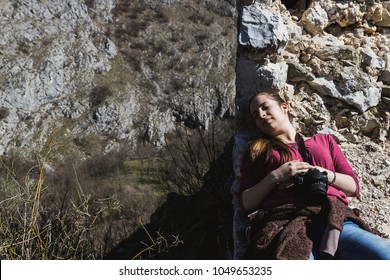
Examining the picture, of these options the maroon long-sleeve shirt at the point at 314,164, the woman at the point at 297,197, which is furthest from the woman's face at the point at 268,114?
the maroon long-sleeve shirt at the point at 314,164

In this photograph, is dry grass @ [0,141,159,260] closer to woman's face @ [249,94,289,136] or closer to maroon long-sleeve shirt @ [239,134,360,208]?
maroon long-sleeve shirt @ [239,134,360,208]

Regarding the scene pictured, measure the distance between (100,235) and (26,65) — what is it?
2016cm

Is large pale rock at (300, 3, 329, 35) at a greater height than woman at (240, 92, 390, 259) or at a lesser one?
greater

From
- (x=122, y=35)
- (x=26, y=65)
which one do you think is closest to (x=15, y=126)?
(x=26, y=65)

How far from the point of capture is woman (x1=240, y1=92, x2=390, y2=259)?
6.31ft

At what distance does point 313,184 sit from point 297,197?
0.46 ft

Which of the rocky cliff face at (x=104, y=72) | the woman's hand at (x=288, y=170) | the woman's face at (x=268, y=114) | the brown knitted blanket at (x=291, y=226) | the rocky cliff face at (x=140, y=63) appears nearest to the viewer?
the brown knitted blanket at (x=291, y=226)

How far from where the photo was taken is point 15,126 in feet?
70.0

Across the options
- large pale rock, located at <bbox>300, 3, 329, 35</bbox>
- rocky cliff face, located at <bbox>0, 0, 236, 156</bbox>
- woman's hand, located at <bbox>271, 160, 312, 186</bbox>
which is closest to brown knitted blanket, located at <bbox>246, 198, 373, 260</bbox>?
woman's hand, located at <bbox>271, 160, 312, 186</bbox>

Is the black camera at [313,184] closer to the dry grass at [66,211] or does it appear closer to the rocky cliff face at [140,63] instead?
the rocky cliff face at [140,63]

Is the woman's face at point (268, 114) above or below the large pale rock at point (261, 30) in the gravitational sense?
below

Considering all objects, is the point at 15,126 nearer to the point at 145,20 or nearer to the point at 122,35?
the point at 122,35

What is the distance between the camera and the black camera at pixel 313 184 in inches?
77.6

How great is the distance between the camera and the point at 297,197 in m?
2.08
